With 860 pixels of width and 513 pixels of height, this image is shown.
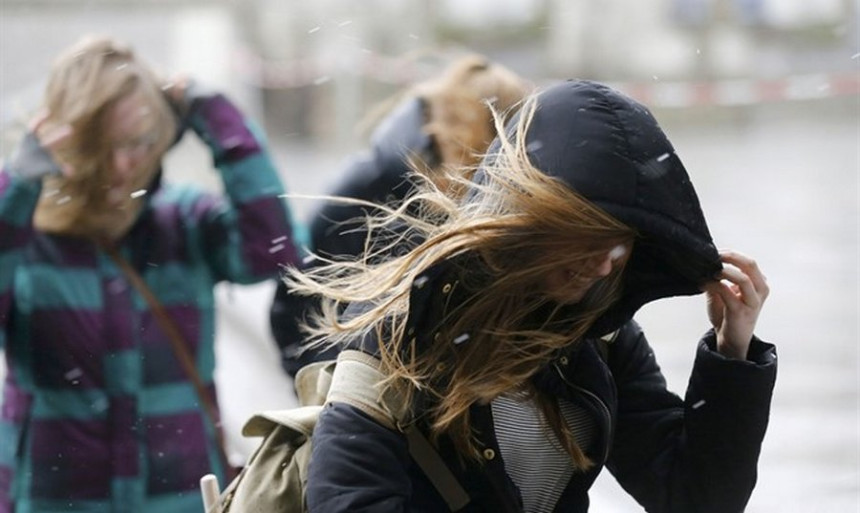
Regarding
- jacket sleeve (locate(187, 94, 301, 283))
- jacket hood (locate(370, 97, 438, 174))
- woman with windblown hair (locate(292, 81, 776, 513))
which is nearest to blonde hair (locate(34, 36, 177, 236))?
jacket sleeve (locate(187, 94, 301, 283))

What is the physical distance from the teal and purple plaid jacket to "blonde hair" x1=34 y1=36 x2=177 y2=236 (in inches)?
2.3

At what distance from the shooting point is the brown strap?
343 centimetres

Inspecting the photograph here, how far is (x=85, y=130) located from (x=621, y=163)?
186 cm

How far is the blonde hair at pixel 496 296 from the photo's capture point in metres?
1.94

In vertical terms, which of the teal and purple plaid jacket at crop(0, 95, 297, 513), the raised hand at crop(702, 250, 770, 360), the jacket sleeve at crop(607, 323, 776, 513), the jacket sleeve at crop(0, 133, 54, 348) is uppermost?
the raised hand at crop(702, 250, 770, 360)

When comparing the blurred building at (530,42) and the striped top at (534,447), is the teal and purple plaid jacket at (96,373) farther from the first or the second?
the blurred building at (530,42)

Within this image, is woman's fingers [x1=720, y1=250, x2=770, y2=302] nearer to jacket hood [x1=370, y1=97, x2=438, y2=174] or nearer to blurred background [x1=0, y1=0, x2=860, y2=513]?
blurred background [x1=0, y1=0, x2=860, y2=513]

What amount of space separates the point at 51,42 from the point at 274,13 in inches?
604

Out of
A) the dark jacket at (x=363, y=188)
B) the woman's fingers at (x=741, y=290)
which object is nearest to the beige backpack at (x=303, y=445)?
the woman's fingers at (x=741, y=290)

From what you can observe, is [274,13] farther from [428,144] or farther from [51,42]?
[428,144]

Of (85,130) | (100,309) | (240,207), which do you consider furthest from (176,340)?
(85,130)

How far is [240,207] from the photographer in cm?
373

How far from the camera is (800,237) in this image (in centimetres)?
1112

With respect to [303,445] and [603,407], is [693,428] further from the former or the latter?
[303,445]
